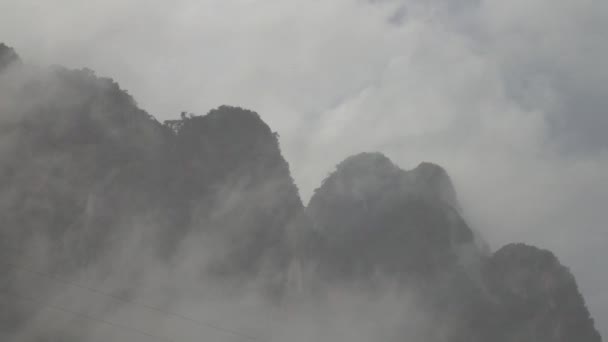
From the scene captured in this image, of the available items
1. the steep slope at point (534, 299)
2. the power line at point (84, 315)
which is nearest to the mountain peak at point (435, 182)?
the steep slope at point (534, 299)

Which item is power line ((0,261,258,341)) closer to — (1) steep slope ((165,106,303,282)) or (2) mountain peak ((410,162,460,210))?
(1) steep slope ((165,106,303,282))

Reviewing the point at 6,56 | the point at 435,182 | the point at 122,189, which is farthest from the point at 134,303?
the point at 435,182

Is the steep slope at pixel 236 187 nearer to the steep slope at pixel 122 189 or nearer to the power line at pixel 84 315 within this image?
the steep slope at pixel 122 189

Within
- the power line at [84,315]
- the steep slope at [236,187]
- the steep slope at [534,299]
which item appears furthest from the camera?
the steep slope at [534,299]

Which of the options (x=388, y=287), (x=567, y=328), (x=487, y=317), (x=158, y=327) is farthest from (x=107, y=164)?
(x=567, y=328)

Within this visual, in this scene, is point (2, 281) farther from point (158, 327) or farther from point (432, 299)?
point (432, 299)

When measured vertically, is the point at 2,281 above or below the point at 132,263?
below

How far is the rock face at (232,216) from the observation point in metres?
45.8

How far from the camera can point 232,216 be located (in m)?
54.6

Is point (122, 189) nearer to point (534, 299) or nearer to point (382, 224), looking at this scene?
point (382, 224)

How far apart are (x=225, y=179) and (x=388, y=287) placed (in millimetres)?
19330

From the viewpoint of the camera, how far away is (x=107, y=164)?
161 feet

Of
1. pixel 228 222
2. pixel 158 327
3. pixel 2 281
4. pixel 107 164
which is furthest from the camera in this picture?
pixel 228 222

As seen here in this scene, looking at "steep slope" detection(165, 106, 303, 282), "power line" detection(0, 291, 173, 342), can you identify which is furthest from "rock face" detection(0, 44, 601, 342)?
"power line" detection(0, 291, 173, 342)
